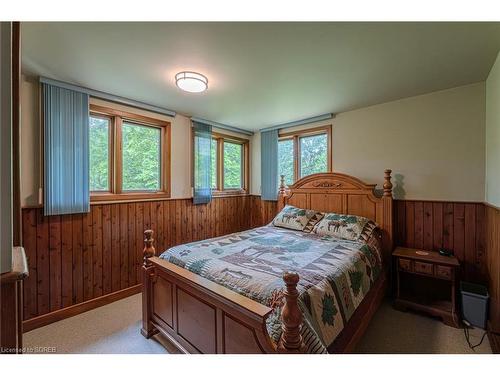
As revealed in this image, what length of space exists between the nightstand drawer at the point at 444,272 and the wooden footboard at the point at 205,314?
1917 mm

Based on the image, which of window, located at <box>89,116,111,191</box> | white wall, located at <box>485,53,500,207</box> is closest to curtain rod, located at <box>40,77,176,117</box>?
window, located at <box>89,116,111,191</box>

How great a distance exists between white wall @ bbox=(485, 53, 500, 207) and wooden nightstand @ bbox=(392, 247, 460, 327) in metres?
0.70

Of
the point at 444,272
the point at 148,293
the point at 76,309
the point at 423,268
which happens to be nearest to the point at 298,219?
the point at 423,268

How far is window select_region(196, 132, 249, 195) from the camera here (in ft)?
12.7

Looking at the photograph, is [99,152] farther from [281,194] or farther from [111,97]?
[281,194]

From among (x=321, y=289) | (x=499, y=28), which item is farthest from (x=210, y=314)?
(x=499, y=28)

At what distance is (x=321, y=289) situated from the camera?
1.41 meters

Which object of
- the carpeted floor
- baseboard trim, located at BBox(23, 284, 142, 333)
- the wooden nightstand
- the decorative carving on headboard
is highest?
the decorative carving on headboard

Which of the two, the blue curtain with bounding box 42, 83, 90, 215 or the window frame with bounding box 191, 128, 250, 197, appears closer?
the blue curtain with bounding box 42, 83, 90, 215

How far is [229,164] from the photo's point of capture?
4074 millimetres

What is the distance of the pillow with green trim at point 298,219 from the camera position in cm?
288

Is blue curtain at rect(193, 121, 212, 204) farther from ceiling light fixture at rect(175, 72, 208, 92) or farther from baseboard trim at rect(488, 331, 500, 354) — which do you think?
baseboard trim at rect(488, 331, 500, 354)

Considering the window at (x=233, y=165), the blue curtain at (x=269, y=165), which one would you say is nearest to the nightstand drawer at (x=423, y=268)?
the blue curtain at (x=269, y=165)

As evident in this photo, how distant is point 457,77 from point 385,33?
1.25 m
